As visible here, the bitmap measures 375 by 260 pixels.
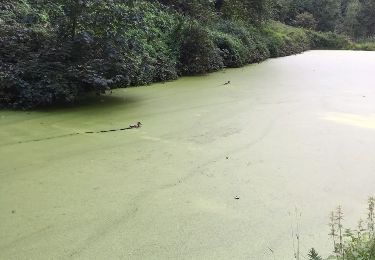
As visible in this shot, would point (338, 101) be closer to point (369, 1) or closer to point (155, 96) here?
point (155, 96)

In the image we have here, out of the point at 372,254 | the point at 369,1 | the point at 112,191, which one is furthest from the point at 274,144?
the point at 369,1

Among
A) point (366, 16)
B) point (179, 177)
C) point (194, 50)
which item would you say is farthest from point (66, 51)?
point (366, 16)

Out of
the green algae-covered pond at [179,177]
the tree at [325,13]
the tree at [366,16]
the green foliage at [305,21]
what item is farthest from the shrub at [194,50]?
the tree at [366,16]

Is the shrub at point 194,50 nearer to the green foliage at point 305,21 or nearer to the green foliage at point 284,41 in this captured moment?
the green foliage at point 284,41

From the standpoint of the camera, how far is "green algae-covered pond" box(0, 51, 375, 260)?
2.32 meters

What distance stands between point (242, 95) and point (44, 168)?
154 inches

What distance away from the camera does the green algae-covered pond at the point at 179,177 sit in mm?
2316

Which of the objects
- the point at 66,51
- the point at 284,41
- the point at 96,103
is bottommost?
the point at 96,103

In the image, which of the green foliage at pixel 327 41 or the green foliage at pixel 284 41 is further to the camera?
the green foliage at pixel 327 41

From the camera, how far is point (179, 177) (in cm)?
322

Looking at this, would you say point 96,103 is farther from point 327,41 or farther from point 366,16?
point 366,16

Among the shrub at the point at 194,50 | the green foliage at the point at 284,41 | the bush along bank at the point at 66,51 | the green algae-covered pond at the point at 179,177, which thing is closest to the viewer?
the green algae-covered pond at the point at 179,177

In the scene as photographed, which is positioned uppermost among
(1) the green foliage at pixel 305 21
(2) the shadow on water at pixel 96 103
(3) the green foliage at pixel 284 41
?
(1) the green foliage at pixel 305 21

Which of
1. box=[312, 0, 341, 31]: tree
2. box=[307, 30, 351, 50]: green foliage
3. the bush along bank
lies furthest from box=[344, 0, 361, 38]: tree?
the bush along bank
